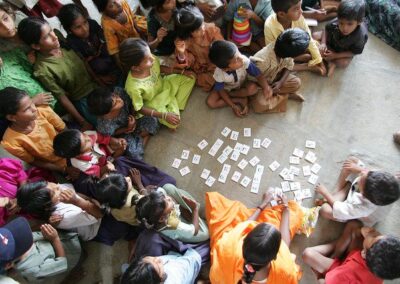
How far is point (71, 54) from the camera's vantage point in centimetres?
398

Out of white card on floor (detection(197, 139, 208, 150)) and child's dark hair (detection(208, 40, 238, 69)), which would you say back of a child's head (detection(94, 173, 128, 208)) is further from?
child's dark hair (detection(208, 40, 238, 69))

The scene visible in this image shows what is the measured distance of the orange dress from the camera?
2.93 meters

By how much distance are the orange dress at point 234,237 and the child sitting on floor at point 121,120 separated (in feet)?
3.46

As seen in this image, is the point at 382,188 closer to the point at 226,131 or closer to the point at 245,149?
the point at 245,149

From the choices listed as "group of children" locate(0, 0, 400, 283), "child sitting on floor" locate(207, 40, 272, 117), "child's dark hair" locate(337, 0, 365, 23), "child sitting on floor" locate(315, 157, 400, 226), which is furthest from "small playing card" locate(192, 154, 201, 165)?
"child's dark hair" locate(337, 0, 365, 23)

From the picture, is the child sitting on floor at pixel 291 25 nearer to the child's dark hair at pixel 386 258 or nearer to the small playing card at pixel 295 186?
the small playing card at pixel 295 186

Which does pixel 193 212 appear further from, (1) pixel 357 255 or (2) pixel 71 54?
(2) pixel 71 54

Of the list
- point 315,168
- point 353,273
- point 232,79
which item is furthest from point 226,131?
point 353,273

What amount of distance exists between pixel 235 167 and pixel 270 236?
1.43m

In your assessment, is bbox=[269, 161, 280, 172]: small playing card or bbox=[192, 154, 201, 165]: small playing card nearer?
bbox=[269, 161, 280, 172]: small playing card

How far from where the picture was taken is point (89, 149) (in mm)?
3625

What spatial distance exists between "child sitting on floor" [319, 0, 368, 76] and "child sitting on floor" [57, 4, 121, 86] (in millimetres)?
2506

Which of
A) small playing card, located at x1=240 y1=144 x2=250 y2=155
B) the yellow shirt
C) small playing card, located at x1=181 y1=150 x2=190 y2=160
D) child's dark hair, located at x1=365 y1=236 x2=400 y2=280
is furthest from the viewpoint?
small playing card, located at x1=181 y1=150 x2=190 y2=160

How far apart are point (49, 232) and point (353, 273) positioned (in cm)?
267
